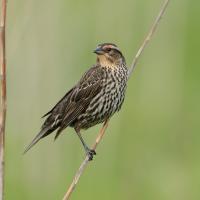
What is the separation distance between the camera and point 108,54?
224 inches

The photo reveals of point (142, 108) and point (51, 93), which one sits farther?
point (142, 108)

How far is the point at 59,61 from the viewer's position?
271 inches

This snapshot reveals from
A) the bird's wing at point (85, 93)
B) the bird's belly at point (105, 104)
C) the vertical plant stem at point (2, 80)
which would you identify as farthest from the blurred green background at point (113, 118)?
the vertical plant stem at point (2, 80)

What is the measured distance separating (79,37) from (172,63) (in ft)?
3.02

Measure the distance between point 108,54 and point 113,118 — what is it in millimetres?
1862

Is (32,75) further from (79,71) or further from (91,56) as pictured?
(91,56)

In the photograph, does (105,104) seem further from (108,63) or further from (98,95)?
(108,63)

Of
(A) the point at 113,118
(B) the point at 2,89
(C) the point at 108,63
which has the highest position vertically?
(B) the point at 2,89

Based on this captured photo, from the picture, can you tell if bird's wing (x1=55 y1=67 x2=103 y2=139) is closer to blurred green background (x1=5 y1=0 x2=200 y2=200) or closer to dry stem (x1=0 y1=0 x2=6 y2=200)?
blurred green background (x1=5 y1=0 x2=200 y2=200)

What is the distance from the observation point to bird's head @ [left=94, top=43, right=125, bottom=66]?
18.5ft

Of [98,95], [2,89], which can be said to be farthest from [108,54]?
[2,89]

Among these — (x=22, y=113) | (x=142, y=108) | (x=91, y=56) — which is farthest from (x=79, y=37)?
(x=22, y=113)

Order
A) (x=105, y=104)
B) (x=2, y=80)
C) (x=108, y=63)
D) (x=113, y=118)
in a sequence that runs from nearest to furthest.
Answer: (x=2, y=80)
(x=105, y=104)
(x=108, y=63)
(x=113, y=118)

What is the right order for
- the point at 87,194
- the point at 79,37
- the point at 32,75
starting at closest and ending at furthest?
the point at 32,75
the point at 87,194
the point at 79,37
